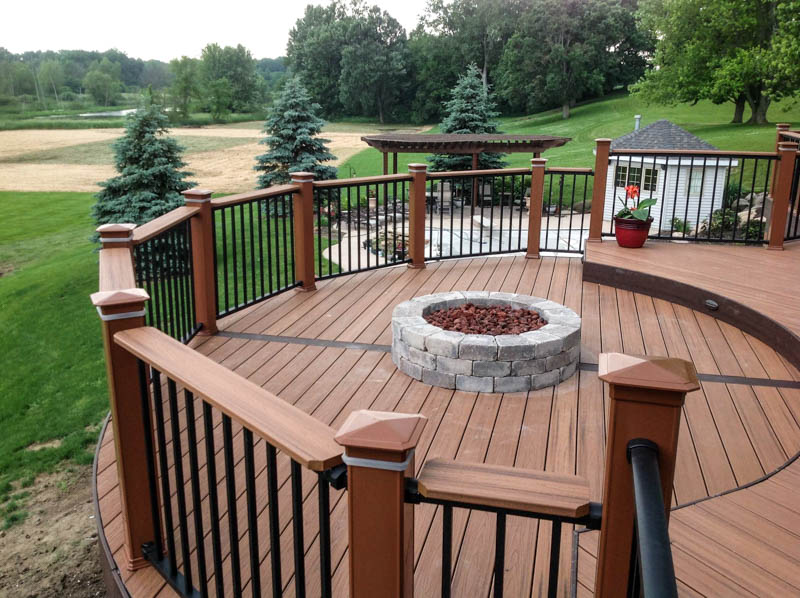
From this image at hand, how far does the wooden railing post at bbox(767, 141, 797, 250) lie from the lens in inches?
264

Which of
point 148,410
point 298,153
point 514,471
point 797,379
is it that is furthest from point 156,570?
point 298,153

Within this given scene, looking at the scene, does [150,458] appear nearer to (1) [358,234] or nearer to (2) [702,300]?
(1) [358,234]

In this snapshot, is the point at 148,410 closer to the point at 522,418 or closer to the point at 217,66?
the point at 522,418

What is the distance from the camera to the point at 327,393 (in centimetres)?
404

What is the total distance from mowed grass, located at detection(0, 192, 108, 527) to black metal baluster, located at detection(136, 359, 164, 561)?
2.98m

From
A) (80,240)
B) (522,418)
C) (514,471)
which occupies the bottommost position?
(80,240)

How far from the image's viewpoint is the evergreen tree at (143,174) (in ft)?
37.3

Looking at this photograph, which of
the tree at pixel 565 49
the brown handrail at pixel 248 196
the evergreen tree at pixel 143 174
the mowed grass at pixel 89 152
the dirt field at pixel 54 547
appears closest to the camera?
the dirt field at pixel 54 547

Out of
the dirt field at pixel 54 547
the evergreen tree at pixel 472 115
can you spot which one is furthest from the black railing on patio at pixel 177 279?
the evergreen tree at pixel 472 115

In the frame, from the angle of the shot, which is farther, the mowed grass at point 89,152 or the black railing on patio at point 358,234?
the mowed grass at point 89,152

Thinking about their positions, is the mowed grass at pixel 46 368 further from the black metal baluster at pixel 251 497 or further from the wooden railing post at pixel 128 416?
the black metal baluster at pixel 251 497

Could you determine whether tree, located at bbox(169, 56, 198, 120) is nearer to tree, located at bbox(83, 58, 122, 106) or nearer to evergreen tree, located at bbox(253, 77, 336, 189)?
tree, located at bbox(83, 58, 122, 106)

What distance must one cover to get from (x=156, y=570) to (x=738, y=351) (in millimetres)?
4086

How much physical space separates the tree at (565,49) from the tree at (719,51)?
12206 mm
